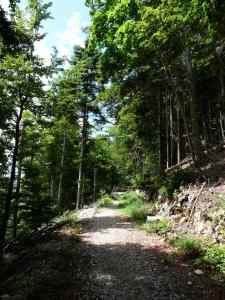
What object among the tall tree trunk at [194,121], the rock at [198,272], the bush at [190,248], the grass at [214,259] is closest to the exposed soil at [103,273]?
the rock at [198,272]

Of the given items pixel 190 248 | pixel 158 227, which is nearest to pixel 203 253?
pixel 190 248

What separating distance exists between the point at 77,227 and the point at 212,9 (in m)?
10.6

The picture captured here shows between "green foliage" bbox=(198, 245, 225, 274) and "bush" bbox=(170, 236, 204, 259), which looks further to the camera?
"bush" bbox=(170, 236, 204, 259)

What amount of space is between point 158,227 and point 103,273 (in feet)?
16.5

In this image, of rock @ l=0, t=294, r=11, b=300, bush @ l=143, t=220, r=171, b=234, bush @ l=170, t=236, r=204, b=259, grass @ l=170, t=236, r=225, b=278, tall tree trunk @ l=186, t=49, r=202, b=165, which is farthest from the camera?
tall tree trunk @ l=186, t=49, r=202, b=165

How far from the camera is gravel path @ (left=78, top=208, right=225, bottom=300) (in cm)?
677

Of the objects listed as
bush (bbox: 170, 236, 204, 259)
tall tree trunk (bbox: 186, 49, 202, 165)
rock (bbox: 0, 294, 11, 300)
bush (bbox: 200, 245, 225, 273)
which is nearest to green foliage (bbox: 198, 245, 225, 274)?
bush (bbox: 200, 245, 225, 273)

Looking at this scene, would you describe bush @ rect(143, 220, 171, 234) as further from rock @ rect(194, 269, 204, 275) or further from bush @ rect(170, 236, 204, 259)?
rock @ rect(194, 269, 204, 275)

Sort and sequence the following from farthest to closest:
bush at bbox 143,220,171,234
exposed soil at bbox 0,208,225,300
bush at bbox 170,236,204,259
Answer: bush at bbox 143,220,171,234 → bush at bbox 170,236,204,259 → exposed soil at bbox 0,208,225,300

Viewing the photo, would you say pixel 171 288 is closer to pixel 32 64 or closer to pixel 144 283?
pixel 144 283

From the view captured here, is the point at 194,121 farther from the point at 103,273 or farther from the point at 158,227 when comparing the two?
the point at 103,273

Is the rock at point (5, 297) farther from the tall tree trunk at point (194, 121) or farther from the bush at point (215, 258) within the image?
the tall tree trunk at point (194, 121)

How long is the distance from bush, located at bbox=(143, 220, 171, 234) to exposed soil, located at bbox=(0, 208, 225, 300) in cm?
54

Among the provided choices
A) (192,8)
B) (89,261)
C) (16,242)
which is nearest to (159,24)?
(192,8)
